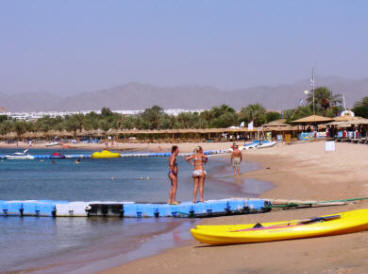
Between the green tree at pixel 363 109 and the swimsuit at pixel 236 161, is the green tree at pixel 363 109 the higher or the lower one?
the higher one

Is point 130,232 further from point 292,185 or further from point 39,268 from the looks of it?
point 292,185

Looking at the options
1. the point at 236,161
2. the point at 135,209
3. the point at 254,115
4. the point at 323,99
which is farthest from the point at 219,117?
the point at 135,209

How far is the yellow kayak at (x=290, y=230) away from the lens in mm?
9484

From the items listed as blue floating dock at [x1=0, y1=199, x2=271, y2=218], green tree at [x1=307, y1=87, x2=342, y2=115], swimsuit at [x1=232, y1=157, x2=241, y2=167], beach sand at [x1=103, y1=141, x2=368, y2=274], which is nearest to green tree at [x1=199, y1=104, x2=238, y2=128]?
green tree at [x1=307, y1=87, x2=342, y2=115]

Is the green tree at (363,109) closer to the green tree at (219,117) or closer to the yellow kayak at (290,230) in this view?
the green tree at (219,117)

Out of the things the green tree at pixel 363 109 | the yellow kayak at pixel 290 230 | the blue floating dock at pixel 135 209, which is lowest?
the blue floating dock at pixel 135 209

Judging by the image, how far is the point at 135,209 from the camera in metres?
15.2

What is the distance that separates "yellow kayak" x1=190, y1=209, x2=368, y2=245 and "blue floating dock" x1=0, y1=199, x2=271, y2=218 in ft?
13.8

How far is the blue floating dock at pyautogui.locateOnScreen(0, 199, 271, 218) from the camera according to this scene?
14.3m

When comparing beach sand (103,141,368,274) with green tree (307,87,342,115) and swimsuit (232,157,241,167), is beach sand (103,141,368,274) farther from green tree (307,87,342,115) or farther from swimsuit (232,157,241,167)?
green tree (307,87,342,115)

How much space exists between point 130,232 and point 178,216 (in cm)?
180

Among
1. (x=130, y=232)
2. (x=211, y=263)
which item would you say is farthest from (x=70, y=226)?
(x=211, y=263)

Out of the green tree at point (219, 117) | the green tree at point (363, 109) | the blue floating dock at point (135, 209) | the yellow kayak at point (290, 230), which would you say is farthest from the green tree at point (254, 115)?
the yellow kayak at point (290, 230)

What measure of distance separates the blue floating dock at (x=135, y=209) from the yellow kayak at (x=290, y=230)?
4197 millimetres
